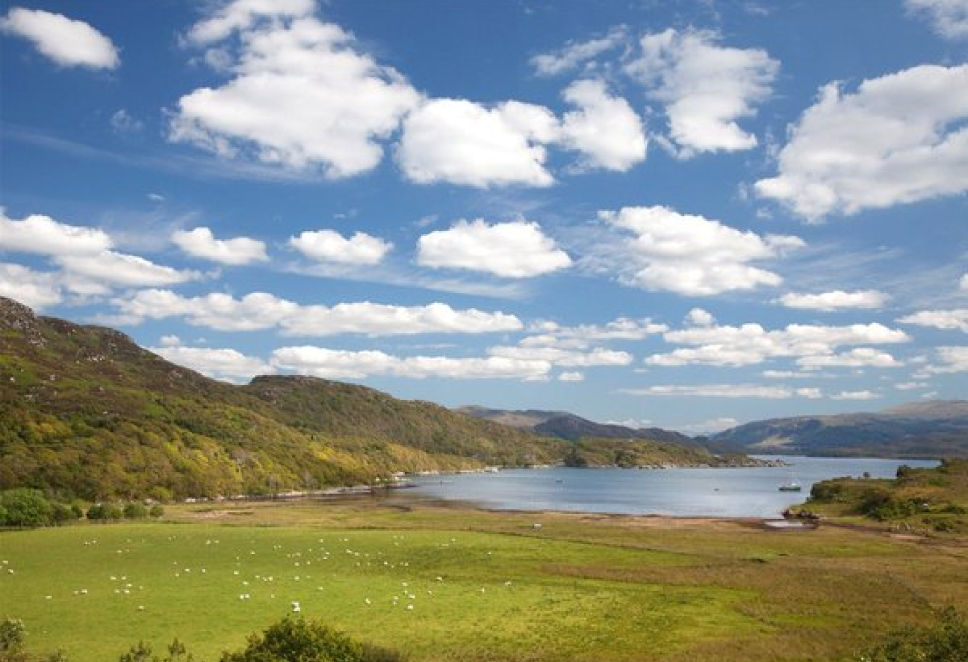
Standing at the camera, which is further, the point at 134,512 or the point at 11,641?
the point at 134,512

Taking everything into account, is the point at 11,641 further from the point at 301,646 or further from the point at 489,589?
the point at 489,589

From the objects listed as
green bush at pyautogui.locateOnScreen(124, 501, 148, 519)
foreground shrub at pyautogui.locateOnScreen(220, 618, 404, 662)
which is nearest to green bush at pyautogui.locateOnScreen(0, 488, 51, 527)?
green bush at pyautogui.locateOnScreen(124, 501, 148, 519)

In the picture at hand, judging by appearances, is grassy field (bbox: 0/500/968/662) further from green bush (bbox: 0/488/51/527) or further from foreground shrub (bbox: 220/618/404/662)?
foreground shrub (bbox: 220/618/404/662)

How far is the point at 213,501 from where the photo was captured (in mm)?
181750

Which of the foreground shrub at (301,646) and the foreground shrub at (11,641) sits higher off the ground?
the foreground shrub at (301,646)

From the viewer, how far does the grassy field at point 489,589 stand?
137ft

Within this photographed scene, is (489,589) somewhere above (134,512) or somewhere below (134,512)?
above

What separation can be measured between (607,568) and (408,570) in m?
19.1

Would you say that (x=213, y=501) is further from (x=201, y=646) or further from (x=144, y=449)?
(x=201, y=646)

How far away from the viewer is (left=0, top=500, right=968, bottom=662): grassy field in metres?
41.7

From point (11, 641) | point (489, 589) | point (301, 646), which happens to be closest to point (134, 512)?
point (489, 589)

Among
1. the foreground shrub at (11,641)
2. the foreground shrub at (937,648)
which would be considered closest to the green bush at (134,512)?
the foreground shrub at (11,641)

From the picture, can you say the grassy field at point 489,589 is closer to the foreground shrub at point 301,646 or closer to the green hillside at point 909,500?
the foreground shrub at point 301,646

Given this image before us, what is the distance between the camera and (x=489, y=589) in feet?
187
